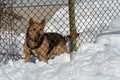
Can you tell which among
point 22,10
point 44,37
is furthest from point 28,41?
point 22,10

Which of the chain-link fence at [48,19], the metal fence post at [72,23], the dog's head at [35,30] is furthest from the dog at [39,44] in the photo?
the metal fence post at [72,23]

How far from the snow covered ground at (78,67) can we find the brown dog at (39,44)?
0.23 metres

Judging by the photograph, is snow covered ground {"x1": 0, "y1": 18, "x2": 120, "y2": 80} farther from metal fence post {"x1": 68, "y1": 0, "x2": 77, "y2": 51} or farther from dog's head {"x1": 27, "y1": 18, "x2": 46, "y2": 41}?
dog's head {"x1": 27, "y1": 18, "x2": 46, "y2": 41}

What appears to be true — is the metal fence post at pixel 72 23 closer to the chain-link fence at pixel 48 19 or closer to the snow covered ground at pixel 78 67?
the snow covered ground at pixel 78 67

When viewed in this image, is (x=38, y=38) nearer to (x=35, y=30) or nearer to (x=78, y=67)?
(x=35, y=30)

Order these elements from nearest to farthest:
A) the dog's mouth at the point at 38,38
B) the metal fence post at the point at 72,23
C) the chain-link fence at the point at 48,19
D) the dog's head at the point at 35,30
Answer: the metal fence post at the point at 72,23
the dog's head at the point at 35,30
the dog's mouth at the point at 38,38
the chain-link fence at the point at 48,19

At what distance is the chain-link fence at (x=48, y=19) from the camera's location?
22.5 feet

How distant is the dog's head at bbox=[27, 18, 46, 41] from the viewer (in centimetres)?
609

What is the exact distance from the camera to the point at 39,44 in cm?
627

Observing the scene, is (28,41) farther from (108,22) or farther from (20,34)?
(108,22)

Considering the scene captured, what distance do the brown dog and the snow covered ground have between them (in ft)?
0.74

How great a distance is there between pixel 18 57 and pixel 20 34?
4.98 feet

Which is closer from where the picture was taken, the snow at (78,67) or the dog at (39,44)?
the snow at (78,67)

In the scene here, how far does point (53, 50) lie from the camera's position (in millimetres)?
6547
